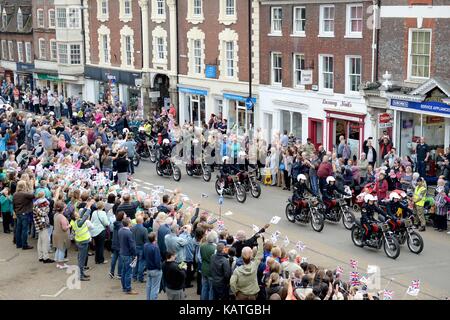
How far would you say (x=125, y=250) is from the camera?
52.0ft

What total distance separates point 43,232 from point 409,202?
31.6 feet

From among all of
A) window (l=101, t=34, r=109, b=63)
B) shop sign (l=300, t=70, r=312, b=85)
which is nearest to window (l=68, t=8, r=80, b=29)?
window (l=101, t=34, r=109, b=63)

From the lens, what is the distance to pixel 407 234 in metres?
19.0

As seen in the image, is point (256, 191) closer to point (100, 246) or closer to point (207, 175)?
point (207, 175)

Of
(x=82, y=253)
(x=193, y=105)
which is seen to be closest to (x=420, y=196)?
(x=82, y=253)

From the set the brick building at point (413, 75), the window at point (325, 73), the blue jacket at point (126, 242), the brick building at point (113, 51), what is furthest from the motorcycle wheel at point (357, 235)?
the brick building at point (113, 51)

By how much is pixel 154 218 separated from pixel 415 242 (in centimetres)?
640

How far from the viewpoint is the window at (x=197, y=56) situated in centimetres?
4069

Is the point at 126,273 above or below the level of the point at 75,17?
below

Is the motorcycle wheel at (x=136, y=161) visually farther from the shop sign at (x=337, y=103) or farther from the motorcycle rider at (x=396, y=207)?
the motorcycle rider at (x=396, y=207)

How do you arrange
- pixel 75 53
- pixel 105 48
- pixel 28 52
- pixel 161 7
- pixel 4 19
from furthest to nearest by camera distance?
pixel 4 19
pixel 28 52
pixel 75 53
pixel 105 48
pixel 161 7

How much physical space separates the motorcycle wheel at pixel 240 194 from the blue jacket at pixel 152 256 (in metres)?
9.76
